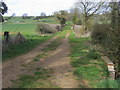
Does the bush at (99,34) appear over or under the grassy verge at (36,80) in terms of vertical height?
over

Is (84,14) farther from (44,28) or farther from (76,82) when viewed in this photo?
(76,82)

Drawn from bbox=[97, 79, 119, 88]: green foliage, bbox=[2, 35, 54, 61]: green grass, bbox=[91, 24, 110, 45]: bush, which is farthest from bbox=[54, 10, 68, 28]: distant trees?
bbox=[97, 79, 119, 88]: green foliage

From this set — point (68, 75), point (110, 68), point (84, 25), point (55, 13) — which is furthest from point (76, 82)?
point (55, 13)

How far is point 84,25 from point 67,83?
106 feet

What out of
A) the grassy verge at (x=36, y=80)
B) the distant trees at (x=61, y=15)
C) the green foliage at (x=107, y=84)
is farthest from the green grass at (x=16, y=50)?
the distant trees at (x=61, y=15)

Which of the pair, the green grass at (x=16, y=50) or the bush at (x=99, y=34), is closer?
the green grass at (x=16, y=50)

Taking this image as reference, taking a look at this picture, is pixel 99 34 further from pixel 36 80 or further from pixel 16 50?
pixel 36 80

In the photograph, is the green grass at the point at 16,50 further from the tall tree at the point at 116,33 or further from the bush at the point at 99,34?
the tall tree at the point at 116,33

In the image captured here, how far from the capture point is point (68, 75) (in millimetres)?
8234

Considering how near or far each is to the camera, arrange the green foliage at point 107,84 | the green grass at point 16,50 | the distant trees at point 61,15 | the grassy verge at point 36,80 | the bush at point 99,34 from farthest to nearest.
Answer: the distant trees at point 61,15
the bush at point 99,34
the green grass at point 16,50
the grassy verge at point 36,80
the green foliage at point 107,84

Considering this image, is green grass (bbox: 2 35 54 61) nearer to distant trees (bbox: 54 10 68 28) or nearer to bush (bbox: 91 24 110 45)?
bush (bbox: 91 24 110 45)

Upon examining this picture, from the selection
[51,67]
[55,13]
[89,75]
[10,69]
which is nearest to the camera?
[89,75]

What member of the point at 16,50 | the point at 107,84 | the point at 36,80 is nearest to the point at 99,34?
the point at 16,50

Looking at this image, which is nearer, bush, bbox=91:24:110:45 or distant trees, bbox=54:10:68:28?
bush, bbox=91:24:110:45
